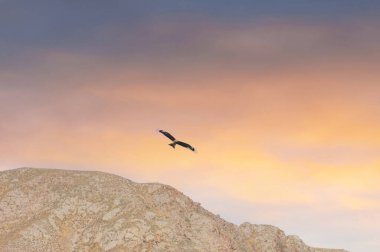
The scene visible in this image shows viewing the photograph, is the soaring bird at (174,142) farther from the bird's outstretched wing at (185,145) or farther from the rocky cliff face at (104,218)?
the rocky cliff face at (104,218)

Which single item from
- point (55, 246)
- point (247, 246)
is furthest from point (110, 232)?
point (247, 246)

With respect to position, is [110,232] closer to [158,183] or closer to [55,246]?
[55,246]

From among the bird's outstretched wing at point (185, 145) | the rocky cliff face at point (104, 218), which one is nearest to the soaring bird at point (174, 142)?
the bird's outstretched wing at point (185, 145)

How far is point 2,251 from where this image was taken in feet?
431

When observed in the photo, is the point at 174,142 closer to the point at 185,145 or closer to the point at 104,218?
the point at 185,145

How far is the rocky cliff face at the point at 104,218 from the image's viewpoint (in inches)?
5354

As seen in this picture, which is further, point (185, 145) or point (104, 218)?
point (104, 218)

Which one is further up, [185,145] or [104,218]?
[104,218]

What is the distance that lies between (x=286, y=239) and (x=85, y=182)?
5059cm

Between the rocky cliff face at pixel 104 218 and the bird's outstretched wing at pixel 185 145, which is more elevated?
the rocky cliff face at pixel 104 218

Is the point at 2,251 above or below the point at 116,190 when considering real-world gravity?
below

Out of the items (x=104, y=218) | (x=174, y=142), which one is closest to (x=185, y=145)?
(x=174, y=142)

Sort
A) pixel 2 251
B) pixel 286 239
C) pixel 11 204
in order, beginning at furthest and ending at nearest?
pixel 286 239 < pixel 11 204 < pixel 2 251

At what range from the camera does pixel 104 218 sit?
142 m
